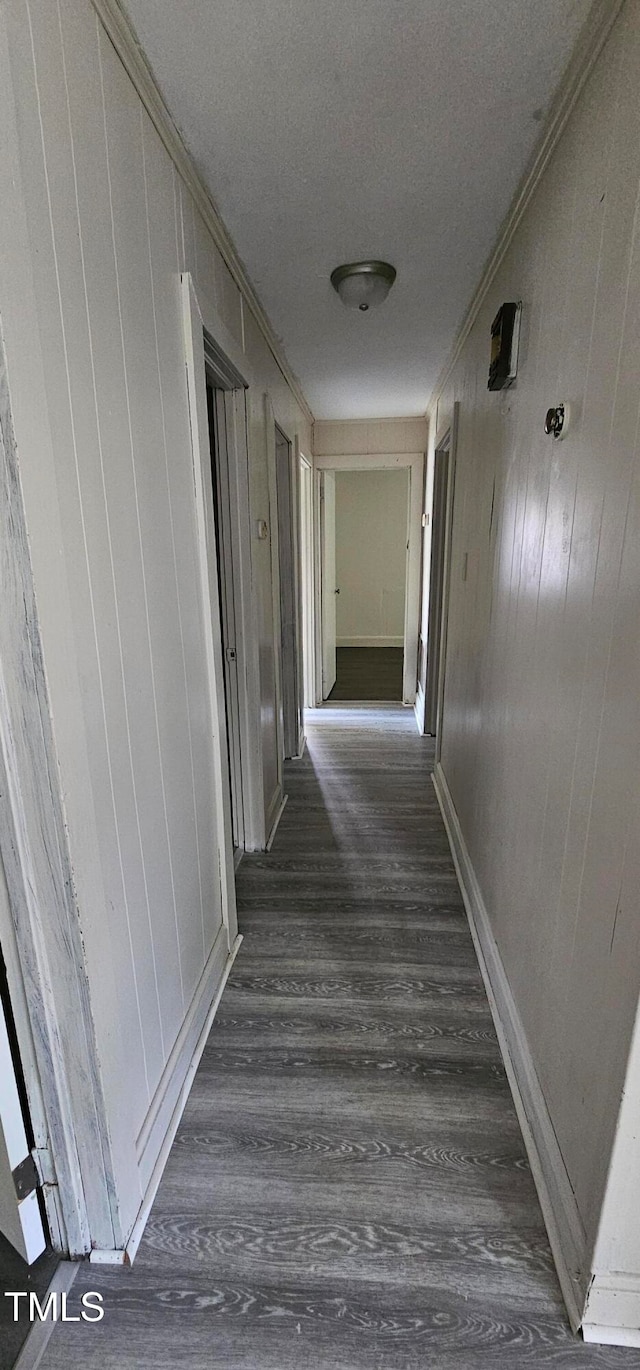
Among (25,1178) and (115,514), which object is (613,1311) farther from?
(115,514)

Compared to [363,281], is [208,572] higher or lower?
lower

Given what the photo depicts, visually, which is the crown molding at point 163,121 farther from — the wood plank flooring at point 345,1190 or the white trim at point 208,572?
the wood plank flooring at point 345,1190

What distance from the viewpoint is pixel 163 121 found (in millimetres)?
1293

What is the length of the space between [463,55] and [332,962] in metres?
2.35

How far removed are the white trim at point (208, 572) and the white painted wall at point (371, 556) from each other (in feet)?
18.1

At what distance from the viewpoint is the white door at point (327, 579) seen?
496 cm

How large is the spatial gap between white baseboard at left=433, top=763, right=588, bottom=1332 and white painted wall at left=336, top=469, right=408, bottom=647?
566 centimetres

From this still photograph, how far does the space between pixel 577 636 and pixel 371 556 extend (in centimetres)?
656

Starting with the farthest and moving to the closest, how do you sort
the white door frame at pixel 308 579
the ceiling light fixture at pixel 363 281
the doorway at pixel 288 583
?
1. the white door frame at pixel 308 579
2. the doorway at pixel 288 583
3. the ceiling light fixture at pixel 363 281

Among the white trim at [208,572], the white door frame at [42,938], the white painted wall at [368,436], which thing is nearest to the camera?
the white door frame at [42,938]

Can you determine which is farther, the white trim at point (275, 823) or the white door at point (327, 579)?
the white door at point (327, 579)

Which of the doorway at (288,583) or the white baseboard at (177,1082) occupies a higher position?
the doorway at (288,583)

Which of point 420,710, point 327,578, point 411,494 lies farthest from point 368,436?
point 420,710

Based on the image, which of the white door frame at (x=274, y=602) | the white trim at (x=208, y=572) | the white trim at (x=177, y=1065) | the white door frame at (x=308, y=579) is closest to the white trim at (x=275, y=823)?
the white door frame at (x=274, y=602)
